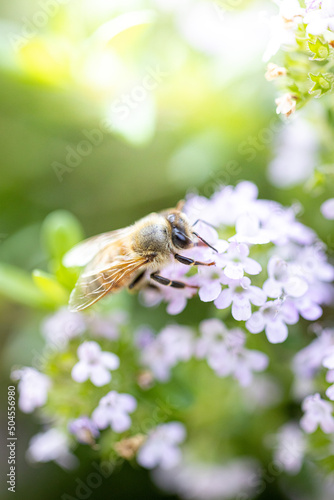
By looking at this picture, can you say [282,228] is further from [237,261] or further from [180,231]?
[180,231]

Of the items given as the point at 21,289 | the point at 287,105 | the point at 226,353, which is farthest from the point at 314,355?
the point at 21,289

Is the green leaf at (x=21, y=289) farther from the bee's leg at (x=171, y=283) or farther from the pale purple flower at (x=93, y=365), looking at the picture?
the bee's leg at (x=171, y=283)

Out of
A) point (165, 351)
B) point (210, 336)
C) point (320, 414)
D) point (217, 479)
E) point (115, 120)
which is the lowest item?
point (217, 479)

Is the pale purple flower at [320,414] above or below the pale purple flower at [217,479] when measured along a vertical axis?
above

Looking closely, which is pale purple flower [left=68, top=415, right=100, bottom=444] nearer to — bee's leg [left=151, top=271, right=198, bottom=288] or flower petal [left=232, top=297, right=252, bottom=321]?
bee's leg [left=151, top=271, right=198, bottom=288]

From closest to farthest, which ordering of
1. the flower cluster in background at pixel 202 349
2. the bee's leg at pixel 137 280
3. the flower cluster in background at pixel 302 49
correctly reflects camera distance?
the flower cluster in background at pixel 302 49 → the flower cluster in background at pixel 202 349 → the bee's leg at pixel 137 280

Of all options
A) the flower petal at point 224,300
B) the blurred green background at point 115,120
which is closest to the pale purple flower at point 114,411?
the flower petal at point 224,300
